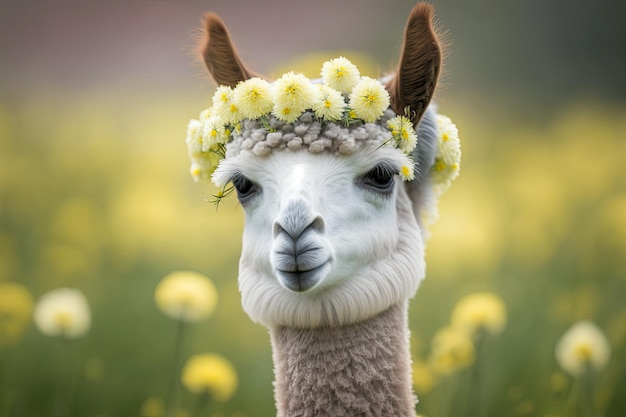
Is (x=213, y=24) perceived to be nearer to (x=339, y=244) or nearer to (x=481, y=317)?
(x=339, y=244)

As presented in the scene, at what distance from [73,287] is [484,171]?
396 centimetres

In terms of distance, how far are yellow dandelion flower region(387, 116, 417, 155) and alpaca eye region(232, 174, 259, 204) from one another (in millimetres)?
472

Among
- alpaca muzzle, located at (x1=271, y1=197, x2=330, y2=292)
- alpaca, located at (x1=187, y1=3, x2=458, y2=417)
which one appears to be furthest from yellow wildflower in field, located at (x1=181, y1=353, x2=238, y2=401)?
alpaca muzzle, located at (x1=271, y1=197, x2=330, y2=292)

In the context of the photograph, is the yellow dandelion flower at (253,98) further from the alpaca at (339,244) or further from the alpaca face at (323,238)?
Answer: the alpaca face at (323,238)

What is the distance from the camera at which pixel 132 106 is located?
8.33m

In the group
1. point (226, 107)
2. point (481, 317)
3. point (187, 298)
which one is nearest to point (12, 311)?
point (187, 298)

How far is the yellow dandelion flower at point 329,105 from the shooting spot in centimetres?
241

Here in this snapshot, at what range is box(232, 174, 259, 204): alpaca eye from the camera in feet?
8.29

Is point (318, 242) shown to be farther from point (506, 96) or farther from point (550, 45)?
point (550, 45)

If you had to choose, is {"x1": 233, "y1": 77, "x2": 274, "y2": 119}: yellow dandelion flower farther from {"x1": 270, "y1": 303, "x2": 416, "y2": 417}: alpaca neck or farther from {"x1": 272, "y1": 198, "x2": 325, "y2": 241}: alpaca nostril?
{"x1": 270, "y1": 303, "x2": 416, "y2": 417}: alpaca neck

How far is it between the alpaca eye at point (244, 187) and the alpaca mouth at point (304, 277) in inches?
13.9

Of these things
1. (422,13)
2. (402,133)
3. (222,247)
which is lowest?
(402,133)

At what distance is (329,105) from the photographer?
241cm

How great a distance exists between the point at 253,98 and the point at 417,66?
1.77 feet
